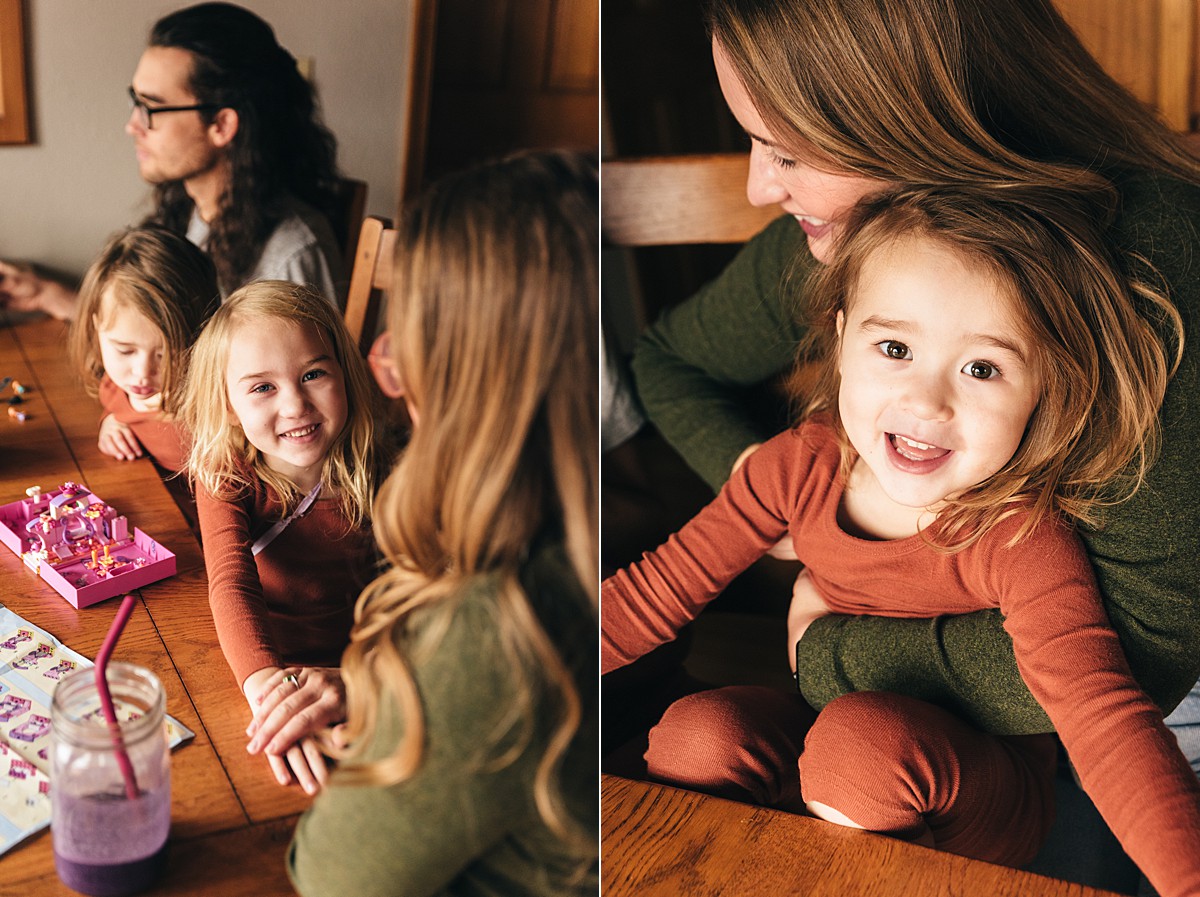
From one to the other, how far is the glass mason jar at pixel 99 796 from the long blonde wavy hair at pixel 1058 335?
0.43 metres

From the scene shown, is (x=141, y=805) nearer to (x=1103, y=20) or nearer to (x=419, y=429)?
(x=419, y=429)

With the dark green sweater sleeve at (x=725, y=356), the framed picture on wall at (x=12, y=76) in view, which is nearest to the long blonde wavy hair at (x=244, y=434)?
the framed picture on wall at (x=12, y=76)

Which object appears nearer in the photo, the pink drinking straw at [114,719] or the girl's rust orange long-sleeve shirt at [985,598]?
the pink drinking straw at [114,719]

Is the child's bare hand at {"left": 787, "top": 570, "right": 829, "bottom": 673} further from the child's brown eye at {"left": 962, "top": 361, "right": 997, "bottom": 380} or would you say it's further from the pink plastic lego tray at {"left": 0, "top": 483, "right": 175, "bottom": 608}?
the pink plastic lego tray at {"left": 0, "top": 483, "right": 175, "bottom": 608}

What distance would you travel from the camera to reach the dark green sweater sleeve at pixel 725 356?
789 millimetres

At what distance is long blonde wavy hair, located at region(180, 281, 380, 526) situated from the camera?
46cm

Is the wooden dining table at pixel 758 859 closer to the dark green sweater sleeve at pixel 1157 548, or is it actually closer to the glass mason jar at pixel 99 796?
the dark green sweater sleeve at pixel 1157 548

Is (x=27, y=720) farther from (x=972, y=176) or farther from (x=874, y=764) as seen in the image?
(x=972, y=176)

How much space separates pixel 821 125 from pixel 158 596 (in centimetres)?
43

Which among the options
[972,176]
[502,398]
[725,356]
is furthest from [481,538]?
[725,356]

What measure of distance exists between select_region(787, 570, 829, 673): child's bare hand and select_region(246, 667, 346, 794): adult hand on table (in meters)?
0.35

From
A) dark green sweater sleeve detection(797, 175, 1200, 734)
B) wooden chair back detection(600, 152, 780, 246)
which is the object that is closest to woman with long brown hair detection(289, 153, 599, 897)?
dark green sweater sleeve detection(797, 175, 1200, 734)

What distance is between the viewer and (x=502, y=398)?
36 cm

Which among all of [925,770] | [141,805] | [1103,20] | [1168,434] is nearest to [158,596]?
[141,805]
